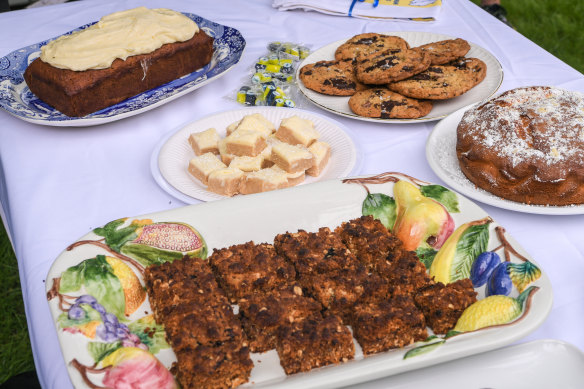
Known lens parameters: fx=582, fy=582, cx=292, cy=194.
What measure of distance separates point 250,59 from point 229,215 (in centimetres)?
105

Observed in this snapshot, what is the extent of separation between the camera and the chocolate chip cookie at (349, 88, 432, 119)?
1.60m

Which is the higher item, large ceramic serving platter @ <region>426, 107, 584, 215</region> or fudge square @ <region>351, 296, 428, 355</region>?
fudge square @ <region>351, 296, 428, 355</region>

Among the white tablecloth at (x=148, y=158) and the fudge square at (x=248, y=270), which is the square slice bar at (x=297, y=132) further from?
the fudge square at (x=248, y=270)

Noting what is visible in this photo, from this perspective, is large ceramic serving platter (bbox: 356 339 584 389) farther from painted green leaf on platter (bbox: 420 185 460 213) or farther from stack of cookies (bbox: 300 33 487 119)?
stack of cookies (bbox: 300 33 487 119)

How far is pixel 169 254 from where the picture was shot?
3.64ft

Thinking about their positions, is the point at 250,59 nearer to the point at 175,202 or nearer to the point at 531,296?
the point at 175,202

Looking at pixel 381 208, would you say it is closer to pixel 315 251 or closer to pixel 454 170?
pixel 315 251

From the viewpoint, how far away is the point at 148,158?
1.56 meters

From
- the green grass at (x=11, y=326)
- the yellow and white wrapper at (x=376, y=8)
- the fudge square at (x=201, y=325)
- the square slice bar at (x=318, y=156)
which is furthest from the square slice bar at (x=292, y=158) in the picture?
the green grass at (x=11, y=326)

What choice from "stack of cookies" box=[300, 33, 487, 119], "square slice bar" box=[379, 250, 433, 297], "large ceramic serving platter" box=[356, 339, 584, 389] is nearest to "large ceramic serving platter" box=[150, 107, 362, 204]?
"stack of cookies" box=[300, 33, 487, 119]

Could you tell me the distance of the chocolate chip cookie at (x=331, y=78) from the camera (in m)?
1.76

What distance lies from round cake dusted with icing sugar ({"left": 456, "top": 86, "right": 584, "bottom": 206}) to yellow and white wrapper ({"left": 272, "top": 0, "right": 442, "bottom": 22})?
3.48 feet

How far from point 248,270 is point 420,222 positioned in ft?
1.14

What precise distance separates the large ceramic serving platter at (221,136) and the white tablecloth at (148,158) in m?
0.04
